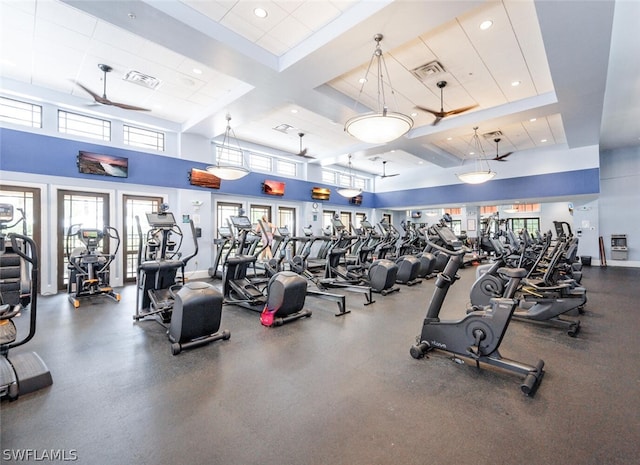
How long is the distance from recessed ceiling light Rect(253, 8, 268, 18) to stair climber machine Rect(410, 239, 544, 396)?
3.85 meters

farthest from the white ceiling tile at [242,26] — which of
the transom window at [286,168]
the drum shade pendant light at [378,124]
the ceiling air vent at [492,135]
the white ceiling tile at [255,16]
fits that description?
the ceiling air vent at [492,135]

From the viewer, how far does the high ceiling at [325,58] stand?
3664 mm

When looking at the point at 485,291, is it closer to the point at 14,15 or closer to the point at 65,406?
the point at 65,406

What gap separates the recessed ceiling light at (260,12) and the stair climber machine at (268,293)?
10.4 feet

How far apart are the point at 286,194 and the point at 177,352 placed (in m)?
8.03

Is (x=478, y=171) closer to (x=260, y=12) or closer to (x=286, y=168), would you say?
(x=286, y=168)

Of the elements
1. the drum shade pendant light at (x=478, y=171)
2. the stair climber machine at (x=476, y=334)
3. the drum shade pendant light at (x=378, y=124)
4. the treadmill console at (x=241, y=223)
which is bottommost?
the stair climber machine at (x=476, y=334)

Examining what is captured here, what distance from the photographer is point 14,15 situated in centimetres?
383

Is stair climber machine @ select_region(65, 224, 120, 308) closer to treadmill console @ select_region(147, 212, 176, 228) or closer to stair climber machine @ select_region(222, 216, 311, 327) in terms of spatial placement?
treadmill console @ select_region(147, 212, 176, 228)

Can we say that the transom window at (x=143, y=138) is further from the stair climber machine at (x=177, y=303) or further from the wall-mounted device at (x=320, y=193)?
the wall-mounted device at (x=320, y=193)

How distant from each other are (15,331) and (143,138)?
20.5 ft

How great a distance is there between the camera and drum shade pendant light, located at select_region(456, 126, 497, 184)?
310 inches

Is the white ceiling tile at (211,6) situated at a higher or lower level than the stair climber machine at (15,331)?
higher
